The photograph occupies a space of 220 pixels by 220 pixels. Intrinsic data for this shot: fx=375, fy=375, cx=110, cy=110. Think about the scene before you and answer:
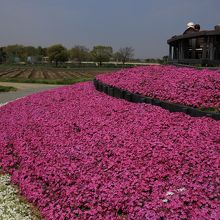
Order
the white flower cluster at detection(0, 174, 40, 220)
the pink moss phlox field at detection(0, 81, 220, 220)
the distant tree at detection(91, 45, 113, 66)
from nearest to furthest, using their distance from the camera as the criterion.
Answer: the pink moss phlox field at detection(0, 81, 220, 220)
the white flower cluster at detection(0, 174, 40, 220)
the distant tree at detection(91, 45, 113, 66)

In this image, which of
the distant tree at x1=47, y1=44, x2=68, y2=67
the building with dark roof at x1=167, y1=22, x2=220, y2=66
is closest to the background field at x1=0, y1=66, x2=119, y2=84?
the building with dark roof at x1=167, y1=22, x2=220, y2=66

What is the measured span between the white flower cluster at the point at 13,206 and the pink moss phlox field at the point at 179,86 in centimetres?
570

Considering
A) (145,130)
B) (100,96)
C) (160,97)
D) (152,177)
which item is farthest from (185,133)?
(100,96)

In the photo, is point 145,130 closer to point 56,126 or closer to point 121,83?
point 56,126

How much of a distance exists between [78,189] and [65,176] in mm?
745

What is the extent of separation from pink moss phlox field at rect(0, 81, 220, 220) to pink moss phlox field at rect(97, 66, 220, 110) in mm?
1058

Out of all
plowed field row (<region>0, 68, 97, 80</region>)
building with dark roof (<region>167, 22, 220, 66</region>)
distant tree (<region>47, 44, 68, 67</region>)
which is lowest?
plowed field row (<region>0, 68, 97, 80</region>)

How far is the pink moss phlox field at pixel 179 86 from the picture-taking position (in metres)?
11.5

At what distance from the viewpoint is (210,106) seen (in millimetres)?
11070

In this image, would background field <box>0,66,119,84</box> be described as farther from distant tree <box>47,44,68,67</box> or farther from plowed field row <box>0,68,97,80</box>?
distant tree <box>47,44,68,67</box>

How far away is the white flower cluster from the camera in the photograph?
7.79m

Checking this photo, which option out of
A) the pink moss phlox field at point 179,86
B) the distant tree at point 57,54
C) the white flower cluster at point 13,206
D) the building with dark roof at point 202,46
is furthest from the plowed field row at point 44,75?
the distant tree at point 57,54

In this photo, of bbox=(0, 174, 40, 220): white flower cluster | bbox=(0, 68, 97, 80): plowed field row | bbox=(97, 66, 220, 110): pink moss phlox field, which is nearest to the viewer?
bbox=(0, 174, 40, 220): white flower cluster

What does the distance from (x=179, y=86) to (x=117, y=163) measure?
218 inches
